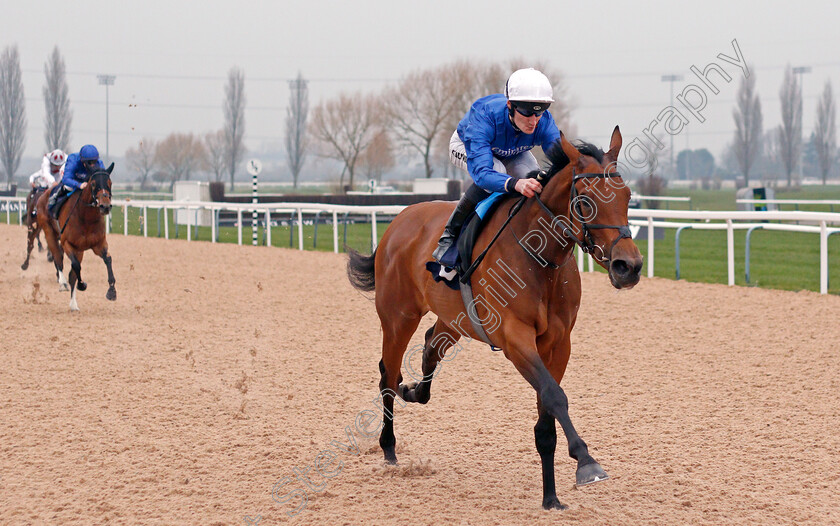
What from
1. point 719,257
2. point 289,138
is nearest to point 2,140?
point 289,138

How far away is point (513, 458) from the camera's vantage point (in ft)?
15.1

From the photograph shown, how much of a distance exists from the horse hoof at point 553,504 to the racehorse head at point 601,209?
103cm

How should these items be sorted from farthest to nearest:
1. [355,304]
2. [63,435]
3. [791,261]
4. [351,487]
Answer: [791,261] < [355,304] < [63,435] < [351,487]

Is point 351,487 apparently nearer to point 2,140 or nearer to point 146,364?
point 146,364

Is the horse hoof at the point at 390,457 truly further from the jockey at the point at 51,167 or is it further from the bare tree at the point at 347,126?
the bare tree at the point at 347,126

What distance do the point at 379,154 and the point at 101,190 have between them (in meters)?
49.2

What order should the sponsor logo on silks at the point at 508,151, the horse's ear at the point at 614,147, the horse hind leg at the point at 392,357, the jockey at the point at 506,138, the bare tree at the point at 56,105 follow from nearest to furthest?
the horse's ear at the point at 614,147 < the jockey at the point at 506,138 < the sponsor logo on silks at the point at 508,151 < the horse hind leg at the point at 392,357 < the bare tree at the point at 56,105

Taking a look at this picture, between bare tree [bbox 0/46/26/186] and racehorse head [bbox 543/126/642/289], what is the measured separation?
1922 inches

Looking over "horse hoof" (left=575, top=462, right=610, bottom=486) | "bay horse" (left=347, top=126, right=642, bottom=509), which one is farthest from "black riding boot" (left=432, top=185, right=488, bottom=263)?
"horse hoof" (left=575, top=462, right=610, bottom=486)

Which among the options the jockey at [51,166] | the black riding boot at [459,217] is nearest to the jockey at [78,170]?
the jockey at [51,166]

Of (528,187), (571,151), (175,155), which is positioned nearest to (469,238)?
(528,187)

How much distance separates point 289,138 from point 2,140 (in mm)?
23636

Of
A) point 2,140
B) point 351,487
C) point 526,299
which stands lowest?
point 351,487

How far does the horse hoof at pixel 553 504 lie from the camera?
3787 millimetres
